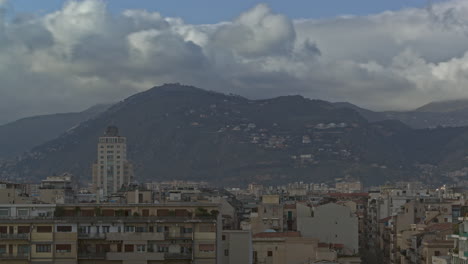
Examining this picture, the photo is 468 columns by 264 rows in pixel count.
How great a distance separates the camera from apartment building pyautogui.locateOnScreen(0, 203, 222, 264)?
80.0 m

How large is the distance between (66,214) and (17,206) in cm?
409

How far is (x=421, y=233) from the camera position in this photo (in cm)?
11050

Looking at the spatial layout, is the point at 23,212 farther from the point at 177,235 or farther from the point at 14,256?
the point at 177,235

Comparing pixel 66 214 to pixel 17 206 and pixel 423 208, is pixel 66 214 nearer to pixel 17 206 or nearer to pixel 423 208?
pixel 17 206

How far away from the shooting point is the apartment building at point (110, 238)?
262ft

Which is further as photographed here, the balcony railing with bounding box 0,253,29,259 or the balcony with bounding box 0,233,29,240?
the balcony with bounding box 0,233,29,240

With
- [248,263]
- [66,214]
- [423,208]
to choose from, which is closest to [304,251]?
[248,263]

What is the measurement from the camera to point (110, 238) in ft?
269

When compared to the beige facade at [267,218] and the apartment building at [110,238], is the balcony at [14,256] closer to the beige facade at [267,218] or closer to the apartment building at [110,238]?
the apartment building at [110,238]

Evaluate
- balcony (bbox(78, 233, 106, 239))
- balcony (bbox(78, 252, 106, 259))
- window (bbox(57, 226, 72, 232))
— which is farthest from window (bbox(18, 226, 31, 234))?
balcony (bbox(78, 252, 106, 259))

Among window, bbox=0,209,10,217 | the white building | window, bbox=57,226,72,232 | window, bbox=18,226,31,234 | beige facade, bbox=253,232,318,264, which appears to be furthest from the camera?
the white building

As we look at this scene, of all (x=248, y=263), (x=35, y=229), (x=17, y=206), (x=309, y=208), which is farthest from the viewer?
(x=309, y=208)

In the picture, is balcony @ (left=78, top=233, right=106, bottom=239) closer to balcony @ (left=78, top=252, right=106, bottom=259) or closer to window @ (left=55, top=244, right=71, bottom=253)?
balcony @ (left=78, top=252, right=106, bottom=259)

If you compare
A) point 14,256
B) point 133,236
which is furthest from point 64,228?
point 133,236
